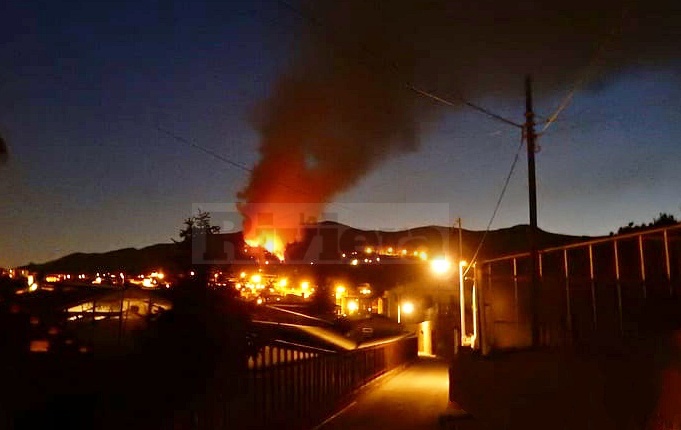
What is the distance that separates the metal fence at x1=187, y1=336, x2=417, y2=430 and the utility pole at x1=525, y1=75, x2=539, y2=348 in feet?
14.1

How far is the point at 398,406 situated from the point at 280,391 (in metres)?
5.74

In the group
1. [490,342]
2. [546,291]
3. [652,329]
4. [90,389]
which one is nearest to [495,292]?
[490,342]

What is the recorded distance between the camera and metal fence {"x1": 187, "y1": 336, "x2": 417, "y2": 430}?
7902 millimetres

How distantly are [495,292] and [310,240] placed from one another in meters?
28.0

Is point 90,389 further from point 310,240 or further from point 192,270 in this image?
point 310,240

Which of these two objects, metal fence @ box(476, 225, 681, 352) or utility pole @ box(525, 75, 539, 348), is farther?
utility pole @ box(525, 75, 539, 348)

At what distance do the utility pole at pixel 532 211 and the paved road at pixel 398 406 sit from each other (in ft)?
9.35

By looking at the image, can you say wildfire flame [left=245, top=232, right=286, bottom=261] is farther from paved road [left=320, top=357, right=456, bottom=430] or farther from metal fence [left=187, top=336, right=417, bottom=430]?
metal fence [left=187, top=336, right=417, bottom=430]

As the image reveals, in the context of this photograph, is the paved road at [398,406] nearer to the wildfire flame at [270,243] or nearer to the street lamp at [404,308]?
the wildfire flame at [270,243]

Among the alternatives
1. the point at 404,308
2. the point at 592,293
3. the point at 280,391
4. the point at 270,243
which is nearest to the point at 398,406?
the point at 592,293

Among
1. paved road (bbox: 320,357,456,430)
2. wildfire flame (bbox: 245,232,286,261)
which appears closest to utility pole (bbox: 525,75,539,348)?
paved road (bbox: 320,357,456,430)

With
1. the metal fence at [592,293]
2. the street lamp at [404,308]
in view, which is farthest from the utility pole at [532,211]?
the street lamp at [404,308]

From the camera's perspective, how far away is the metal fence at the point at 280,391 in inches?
311

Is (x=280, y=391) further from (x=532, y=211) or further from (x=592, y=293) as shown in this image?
(x=532, y=211)
